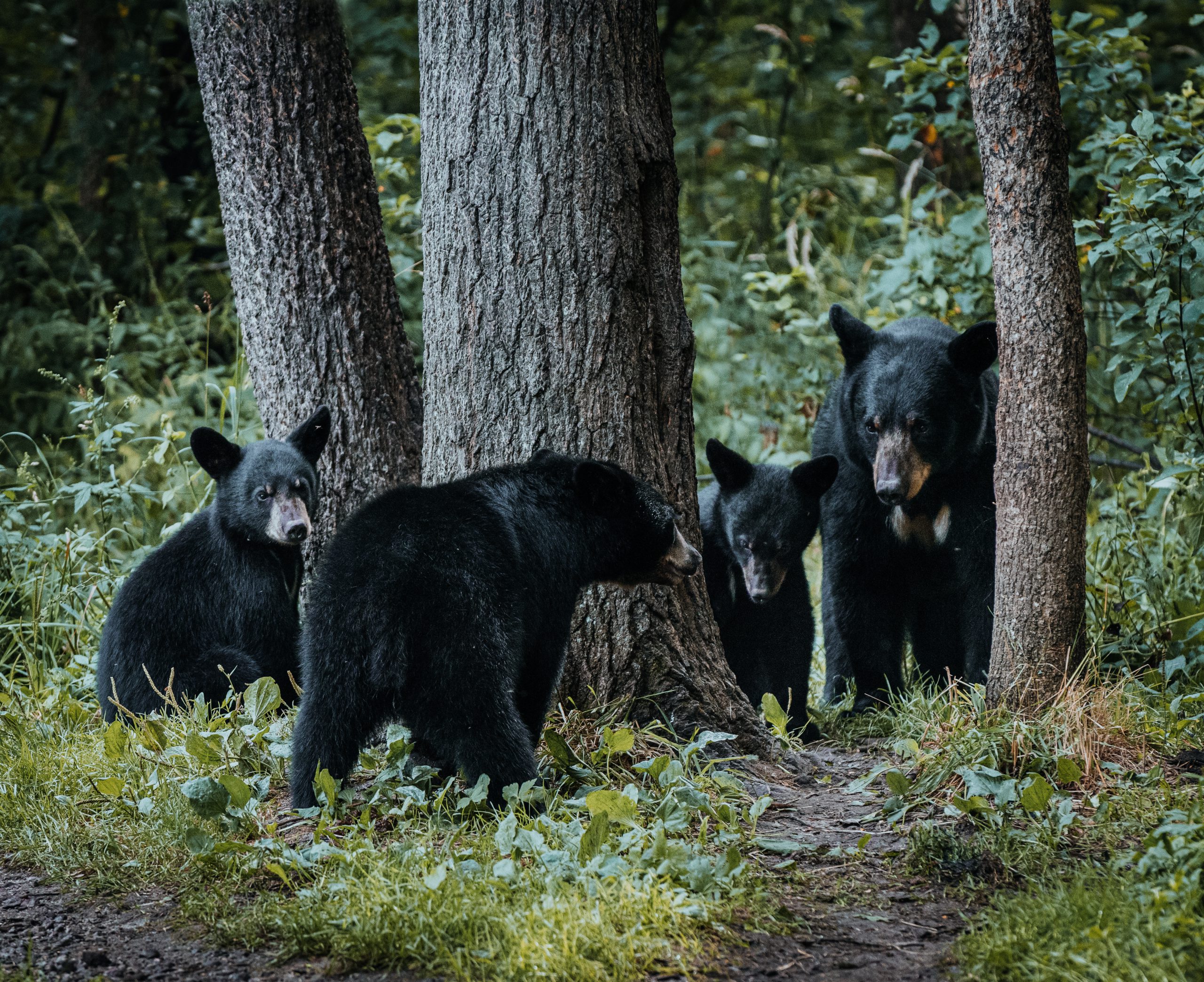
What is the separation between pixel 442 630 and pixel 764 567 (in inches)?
81.0

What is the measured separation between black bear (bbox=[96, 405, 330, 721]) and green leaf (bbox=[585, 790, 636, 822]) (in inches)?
79.8

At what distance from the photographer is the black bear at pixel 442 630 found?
3156 mm

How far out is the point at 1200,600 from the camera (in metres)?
4.76

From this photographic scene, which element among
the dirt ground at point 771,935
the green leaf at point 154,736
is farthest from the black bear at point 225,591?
the dirt ground at point 771,935

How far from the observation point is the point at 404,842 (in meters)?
2.96

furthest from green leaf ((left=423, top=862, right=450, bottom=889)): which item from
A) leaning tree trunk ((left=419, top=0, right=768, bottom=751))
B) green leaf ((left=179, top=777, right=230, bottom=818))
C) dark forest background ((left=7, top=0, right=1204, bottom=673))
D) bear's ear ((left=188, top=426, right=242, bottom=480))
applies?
dark forest background ((left=7, top=0, right=1204, bottom=673))

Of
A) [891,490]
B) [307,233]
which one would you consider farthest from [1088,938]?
[307,233]

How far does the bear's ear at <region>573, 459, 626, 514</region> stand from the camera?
3.57 meters

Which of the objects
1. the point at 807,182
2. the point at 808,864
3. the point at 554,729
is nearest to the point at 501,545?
the point at 554,729

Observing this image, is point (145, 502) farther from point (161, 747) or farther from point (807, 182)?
point (807, 182)

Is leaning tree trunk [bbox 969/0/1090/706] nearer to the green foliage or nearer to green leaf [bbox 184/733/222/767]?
the green foliage

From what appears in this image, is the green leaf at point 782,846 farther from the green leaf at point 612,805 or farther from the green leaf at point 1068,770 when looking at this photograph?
the green leaf at point 1068,770

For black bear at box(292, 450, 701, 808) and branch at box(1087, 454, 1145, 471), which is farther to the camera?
branch at box(1087, 454, 1145, 471)

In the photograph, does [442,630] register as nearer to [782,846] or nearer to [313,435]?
[782,846]
